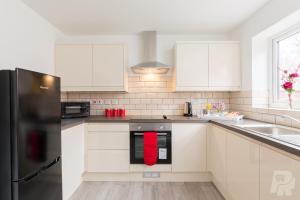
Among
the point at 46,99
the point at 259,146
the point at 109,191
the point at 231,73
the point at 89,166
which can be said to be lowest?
the point at 109,191

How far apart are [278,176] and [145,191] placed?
167 centimetres

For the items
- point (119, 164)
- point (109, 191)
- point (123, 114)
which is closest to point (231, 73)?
point (123, 114)

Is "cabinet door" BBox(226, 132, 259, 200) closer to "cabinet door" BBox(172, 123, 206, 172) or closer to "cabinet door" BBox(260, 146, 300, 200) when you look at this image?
"cabinet door" BBox(260, 146, 300, 200)

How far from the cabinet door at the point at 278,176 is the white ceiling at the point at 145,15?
1.72 metres

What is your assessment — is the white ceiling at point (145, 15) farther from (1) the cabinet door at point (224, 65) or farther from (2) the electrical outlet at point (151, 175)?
(2) the electrical outlet at point (151, 175)

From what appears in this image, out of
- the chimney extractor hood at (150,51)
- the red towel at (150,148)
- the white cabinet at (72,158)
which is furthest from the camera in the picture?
the chimney extractor hood at (150,51)

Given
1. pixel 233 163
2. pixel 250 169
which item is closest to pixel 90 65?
pixel 233 163

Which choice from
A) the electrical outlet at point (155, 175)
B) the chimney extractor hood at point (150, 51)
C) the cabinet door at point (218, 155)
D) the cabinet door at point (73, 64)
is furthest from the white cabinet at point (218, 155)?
the cabinet door at point (73, 64)

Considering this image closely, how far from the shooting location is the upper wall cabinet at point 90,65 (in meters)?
3.07

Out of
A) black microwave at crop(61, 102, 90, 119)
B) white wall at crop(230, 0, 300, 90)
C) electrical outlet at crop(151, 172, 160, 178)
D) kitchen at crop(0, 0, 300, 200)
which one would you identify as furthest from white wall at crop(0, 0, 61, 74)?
white wall at crop(230, 0, 300, 90)

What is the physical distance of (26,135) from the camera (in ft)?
4.74

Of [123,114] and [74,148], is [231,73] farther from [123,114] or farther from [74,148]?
[74,148]

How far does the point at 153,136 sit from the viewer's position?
275 cm

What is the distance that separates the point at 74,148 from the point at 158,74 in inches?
67.9
